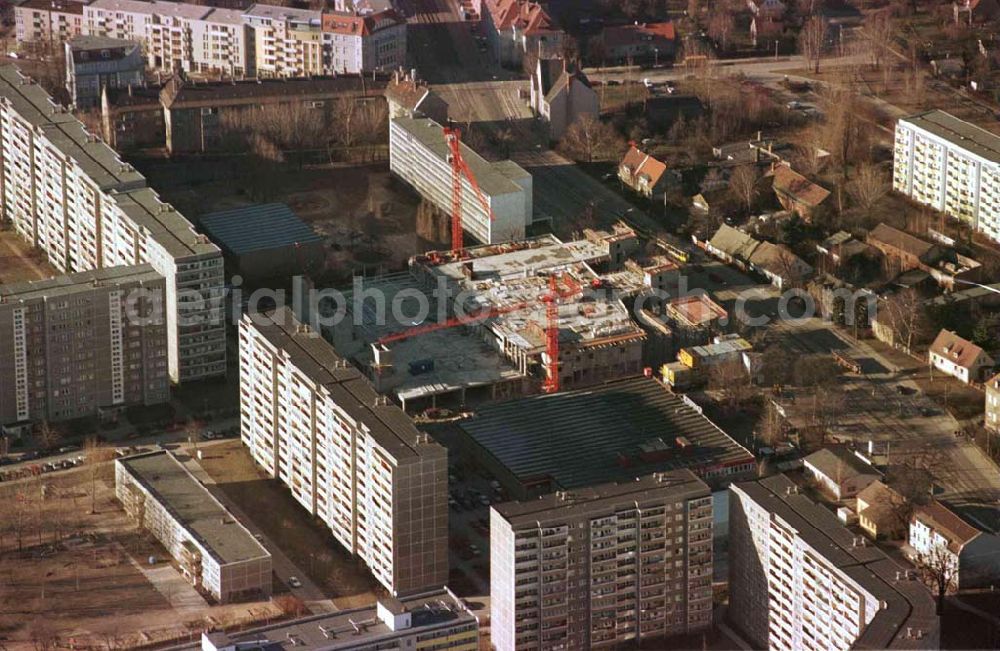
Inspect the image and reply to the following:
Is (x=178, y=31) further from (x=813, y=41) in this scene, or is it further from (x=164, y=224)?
(x=164, y=224)

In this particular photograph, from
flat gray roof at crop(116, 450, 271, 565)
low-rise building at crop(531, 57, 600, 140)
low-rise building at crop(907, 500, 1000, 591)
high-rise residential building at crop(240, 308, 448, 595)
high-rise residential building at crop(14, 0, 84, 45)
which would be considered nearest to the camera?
high-rise residential building at crop(240, 308, 448, 595)

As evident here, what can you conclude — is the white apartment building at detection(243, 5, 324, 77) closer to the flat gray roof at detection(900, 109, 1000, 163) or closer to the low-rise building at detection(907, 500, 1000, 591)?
the flat gray roof at detection(900, 109, 1000, 163)

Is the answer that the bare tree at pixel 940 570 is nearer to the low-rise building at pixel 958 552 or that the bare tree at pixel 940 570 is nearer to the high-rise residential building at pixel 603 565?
the low-rise building at pixel 958 552

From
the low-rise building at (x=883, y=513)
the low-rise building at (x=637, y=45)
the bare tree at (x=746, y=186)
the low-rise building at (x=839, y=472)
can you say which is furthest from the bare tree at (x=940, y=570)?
the low-rise building at (x=637, y=45)

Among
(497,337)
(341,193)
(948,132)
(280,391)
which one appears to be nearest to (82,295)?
(280,391)

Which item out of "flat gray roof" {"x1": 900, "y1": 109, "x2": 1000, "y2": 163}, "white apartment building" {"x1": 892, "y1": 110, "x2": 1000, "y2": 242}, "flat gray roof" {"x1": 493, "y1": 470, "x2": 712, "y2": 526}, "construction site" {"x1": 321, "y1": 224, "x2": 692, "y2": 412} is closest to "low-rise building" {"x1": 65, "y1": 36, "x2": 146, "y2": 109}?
"construction site" {"x1": 321, "y1": 224, "x2": 692, "y2": 412}

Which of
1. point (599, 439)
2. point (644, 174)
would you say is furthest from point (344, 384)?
point (644, 174)
